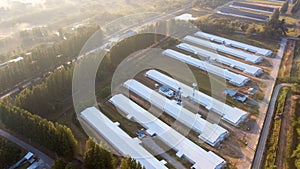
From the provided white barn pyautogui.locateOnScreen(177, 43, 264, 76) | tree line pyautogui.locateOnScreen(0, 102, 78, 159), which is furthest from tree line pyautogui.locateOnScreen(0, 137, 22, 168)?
white barn pyautogui.locateOnScreen(177, 43, 264, 76)

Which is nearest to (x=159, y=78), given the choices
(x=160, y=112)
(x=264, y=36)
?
→ (x=160, y=112)

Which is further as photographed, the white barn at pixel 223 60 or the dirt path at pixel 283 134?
the white barn at pixel 223 60

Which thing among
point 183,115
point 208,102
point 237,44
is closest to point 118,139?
point 183,115

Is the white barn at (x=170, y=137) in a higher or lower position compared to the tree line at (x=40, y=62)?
lower

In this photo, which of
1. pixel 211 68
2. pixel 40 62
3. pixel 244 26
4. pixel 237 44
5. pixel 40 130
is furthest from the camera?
pixel 244 26

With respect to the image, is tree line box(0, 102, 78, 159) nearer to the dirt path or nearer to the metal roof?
the dirt path

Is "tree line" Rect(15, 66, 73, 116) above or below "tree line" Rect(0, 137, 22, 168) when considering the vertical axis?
above

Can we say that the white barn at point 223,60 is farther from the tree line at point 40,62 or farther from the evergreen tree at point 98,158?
the evergreen tree at point 98,158

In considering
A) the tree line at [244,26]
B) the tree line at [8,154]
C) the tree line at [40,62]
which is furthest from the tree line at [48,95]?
the tree line at [244,26]

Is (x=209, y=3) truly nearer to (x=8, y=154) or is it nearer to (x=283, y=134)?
(x=283, y=134)
